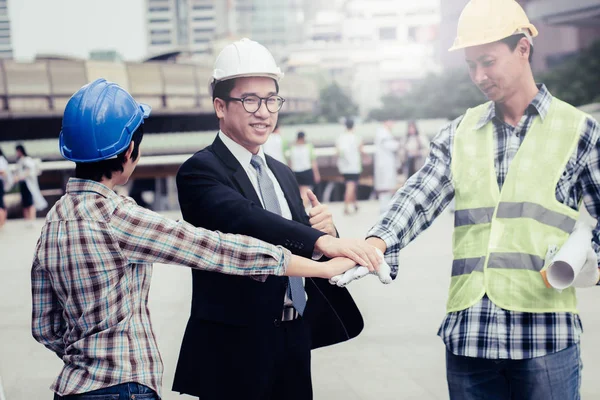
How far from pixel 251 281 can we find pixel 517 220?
0.81 meters

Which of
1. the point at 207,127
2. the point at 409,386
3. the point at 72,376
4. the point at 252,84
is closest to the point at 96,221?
the point at 72,376

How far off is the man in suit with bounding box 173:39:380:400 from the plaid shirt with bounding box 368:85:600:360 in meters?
0.20

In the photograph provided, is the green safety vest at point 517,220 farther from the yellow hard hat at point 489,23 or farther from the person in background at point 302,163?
the person in background at point 302,163

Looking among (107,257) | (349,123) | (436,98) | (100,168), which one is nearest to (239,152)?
(100,168)

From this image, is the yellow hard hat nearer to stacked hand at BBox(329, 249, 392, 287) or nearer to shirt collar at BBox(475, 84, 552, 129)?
shirt collar at BBox(475, 84, 552, 129)

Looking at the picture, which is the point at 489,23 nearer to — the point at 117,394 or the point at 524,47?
the point at 524,47

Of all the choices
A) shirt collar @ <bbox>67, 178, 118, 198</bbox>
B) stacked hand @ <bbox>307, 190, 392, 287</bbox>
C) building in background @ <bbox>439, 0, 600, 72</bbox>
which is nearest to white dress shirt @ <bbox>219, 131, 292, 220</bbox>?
stacked hand @ <bbox>307, 190, 392, 287</bbox>

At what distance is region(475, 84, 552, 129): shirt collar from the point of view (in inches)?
90.7

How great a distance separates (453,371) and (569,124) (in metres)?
0.80

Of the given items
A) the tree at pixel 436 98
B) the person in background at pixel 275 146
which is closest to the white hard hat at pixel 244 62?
the person in background at pixel 275 146

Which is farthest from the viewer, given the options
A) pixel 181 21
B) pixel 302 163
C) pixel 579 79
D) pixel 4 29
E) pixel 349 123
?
pixel 181 21

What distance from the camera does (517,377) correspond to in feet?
7.26

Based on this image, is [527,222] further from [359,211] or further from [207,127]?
[207,127]

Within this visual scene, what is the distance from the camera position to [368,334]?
5840 mm
